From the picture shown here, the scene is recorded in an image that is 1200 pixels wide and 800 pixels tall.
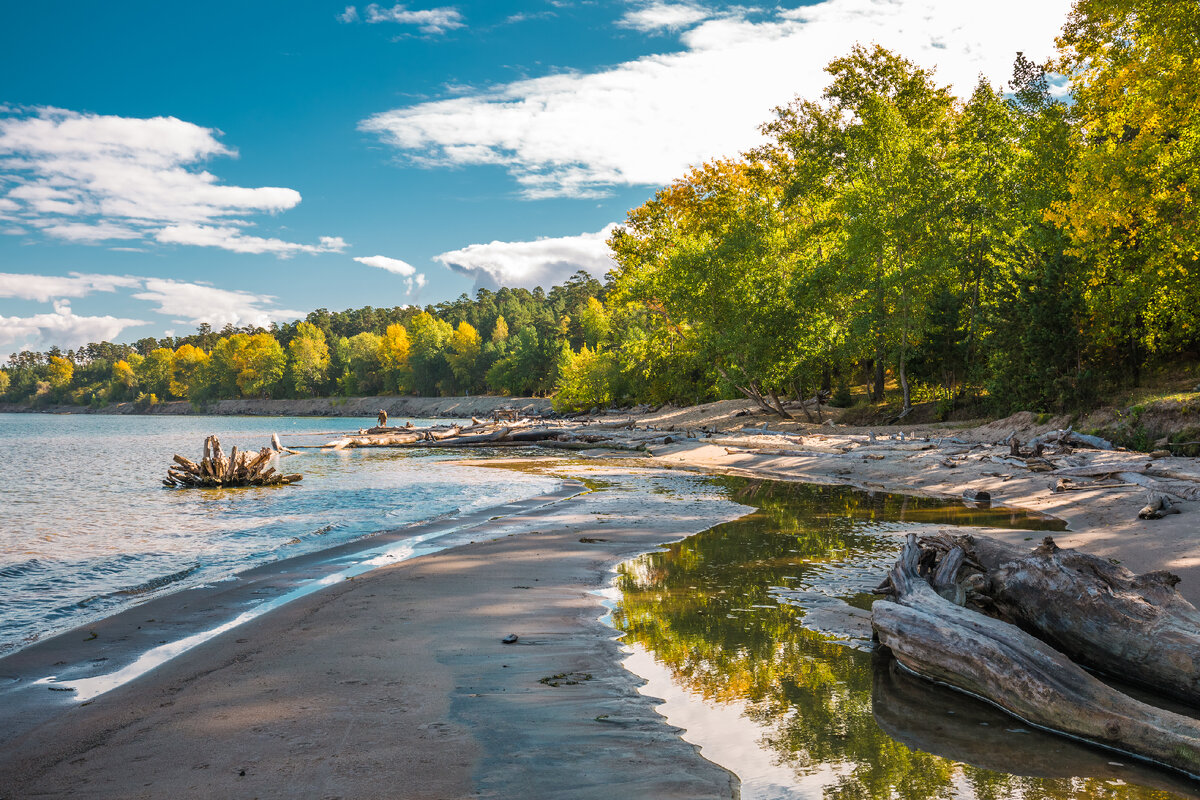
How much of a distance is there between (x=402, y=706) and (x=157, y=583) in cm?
603

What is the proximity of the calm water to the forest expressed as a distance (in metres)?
→ 15.8

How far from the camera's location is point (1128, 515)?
10.0 metres

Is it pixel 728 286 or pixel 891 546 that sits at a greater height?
pixel 728 286

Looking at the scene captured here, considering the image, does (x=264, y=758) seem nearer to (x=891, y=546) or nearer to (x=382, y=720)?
(x=382, y=720)

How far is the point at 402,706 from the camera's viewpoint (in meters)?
4.21

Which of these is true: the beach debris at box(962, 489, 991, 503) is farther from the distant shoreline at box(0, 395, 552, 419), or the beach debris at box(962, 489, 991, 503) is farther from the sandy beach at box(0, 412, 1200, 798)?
the distant shoreline at box(0, 395, 552, 419)

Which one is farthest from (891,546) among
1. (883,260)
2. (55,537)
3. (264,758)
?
(883,260)

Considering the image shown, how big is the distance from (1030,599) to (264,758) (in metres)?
5.39

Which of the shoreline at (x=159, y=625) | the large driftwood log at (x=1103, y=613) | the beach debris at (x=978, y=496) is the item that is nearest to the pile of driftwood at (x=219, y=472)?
the shoreline at (x=159, y=625)

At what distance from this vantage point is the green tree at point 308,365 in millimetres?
126375

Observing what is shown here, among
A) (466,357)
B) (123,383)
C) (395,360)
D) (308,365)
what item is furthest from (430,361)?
(123,383)

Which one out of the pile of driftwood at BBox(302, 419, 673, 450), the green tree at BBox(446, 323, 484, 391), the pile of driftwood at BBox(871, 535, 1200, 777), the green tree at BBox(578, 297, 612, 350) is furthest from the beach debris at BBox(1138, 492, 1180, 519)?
the green tree at BBox(446, 323, 484, 391)

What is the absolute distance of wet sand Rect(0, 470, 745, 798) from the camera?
129 inches

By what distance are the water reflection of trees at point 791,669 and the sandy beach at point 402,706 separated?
54 centimetres
